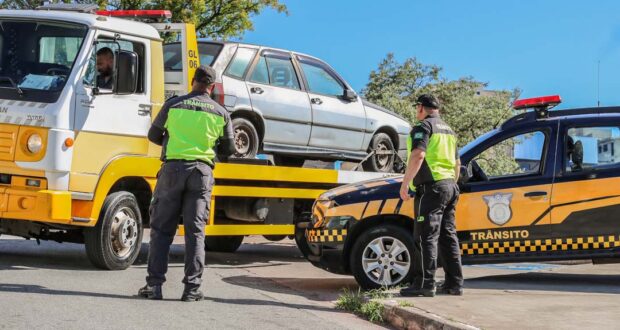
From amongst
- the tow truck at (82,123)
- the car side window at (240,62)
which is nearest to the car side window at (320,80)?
the car side window at (240,62)

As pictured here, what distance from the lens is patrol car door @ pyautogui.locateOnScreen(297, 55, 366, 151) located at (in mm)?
10930

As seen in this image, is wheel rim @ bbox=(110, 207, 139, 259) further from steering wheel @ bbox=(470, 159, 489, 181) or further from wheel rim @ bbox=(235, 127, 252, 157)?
steering wheel @ bbox=(470, 159, 489, 181)

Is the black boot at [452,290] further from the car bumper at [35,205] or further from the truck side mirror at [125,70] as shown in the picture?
the truck side mirror at [125,70]

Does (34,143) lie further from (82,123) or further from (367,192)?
(367,192)

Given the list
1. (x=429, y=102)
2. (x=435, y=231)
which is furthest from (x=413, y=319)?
(x=429, y=102)

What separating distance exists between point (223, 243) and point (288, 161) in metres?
1.63

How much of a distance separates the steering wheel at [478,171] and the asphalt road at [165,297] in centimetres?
174

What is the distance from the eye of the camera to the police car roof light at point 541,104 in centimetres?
824

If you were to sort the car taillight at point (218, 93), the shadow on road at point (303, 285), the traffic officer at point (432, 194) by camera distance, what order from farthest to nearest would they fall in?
1. the car taillight at point (218, 93)
2. the shadow on road at point (303, 285)
3. the traffic officer at point (432, 194)

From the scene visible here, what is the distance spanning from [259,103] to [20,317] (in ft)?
16.0

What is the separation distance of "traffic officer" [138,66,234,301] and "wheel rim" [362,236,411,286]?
1.75 m

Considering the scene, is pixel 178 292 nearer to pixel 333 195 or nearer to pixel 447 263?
pixel 333 195

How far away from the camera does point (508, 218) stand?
7.89 metres

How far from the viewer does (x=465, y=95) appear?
121 ft
